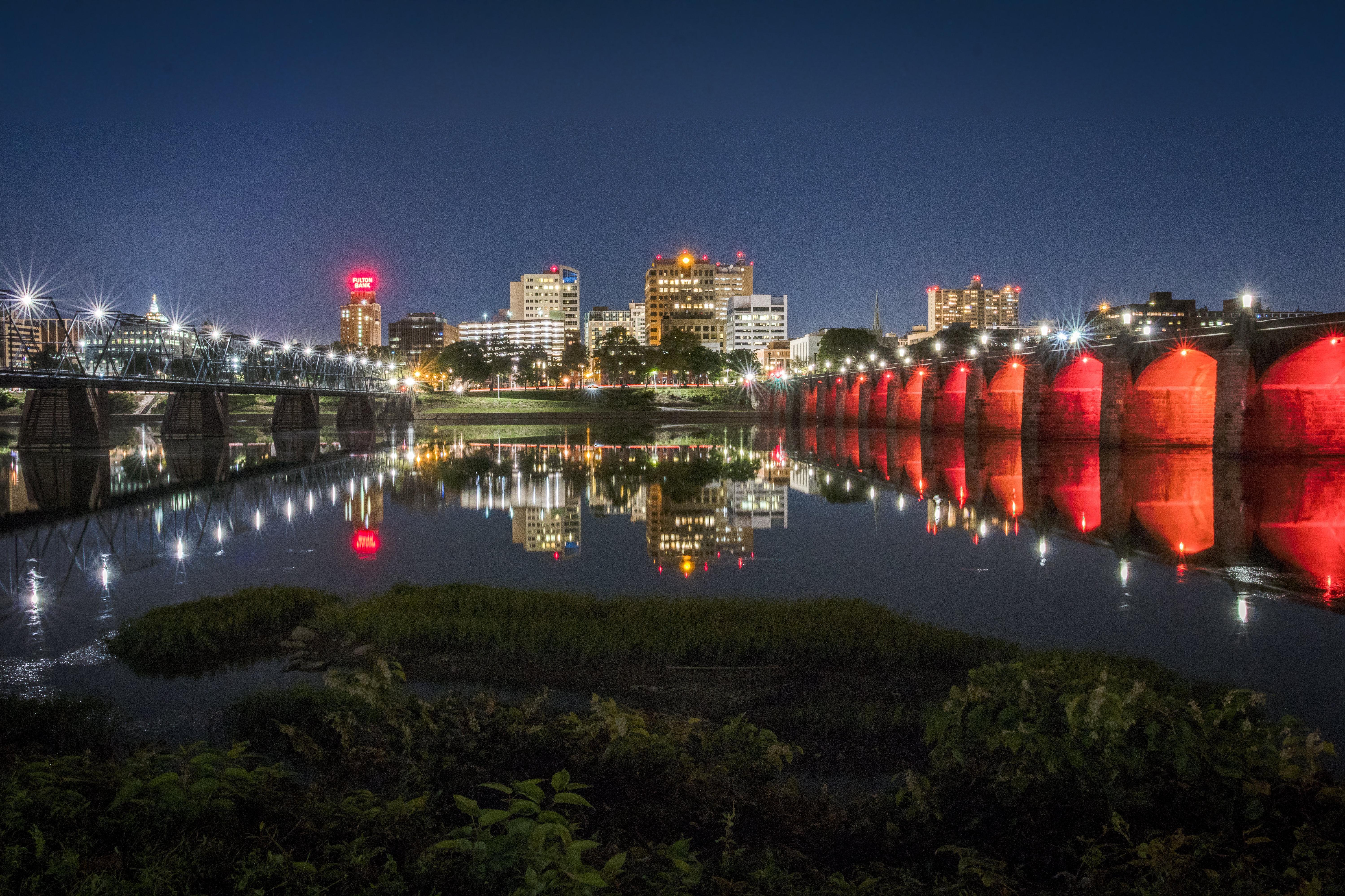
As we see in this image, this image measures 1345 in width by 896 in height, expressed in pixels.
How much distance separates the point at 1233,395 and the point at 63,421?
74.3 metres

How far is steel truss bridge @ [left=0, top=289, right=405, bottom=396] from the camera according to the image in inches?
2152

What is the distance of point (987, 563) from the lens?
19.7m

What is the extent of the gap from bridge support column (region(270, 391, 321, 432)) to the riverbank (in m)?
102

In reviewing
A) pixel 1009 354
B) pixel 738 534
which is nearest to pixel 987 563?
pixel 738 534

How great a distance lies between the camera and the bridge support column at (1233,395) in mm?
44750

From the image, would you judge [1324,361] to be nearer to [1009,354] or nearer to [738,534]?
[1009,354]

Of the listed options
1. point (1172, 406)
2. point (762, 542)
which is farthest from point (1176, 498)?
point (1172, 406)

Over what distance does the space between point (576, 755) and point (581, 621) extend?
5.66 metres

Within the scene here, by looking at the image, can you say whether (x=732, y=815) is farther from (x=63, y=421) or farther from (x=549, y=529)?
(x=63, y=421)

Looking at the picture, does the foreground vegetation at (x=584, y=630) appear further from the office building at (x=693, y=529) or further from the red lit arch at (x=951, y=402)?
the red lit arch at (x=951, y=402)

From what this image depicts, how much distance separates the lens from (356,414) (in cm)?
11900

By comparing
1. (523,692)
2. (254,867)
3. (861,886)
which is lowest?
(523,692)

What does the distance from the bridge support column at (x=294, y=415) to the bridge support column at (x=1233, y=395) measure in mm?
93877

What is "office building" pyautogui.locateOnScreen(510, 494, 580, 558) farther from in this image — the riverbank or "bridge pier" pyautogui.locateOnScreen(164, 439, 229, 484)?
"bridge pier" pyautogui.locateOnScreen(164, 439, 229, 484)
